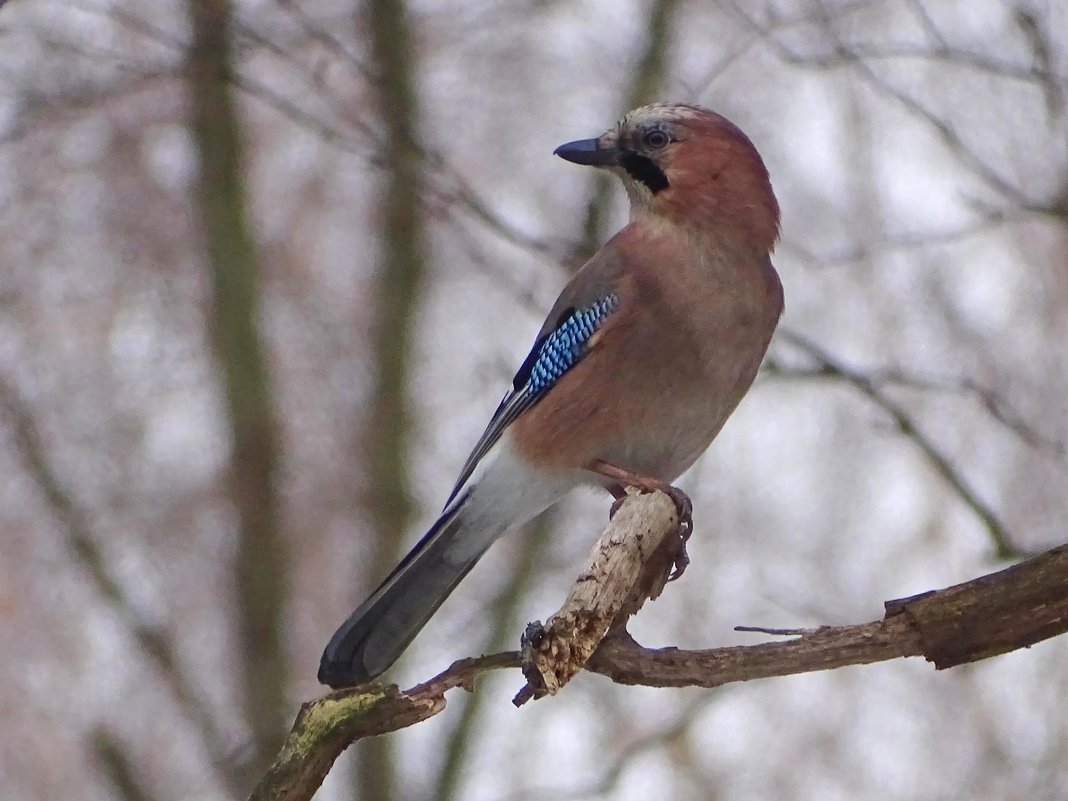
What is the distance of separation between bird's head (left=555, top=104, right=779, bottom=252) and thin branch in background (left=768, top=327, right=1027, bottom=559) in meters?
0.76

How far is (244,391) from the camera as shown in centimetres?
575

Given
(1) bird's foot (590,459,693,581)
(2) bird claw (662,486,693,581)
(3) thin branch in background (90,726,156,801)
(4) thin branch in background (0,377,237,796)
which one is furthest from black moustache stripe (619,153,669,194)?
(4) thin branch in background (0,377,237,796)

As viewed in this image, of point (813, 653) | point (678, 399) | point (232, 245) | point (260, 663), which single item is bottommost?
point (813, 653)

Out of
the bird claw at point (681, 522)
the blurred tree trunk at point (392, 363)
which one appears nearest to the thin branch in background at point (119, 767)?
the blurred tree trunk at point (392, 363)

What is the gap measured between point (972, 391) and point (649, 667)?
2.13 metres

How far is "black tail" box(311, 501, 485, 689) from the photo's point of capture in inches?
119

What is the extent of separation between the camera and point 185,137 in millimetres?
5820

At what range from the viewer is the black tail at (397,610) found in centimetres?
303

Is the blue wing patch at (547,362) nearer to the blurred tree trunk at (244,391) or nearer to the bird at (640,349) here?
the bird at (640,349)

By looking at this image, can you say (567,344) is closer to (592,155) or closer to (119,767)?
(592,155)

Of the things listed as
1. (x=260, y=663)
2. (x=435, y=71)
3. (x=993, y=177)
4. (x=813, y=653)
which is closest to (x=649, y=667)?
(x=813, y=653)

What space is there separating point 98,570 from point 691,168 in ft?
11.1

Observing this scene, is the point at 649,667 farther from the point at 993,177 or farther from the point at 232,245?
the point at 232,245

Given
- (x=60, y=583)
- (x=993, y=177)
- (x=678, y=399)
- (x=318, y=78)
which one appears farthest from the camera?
(x=60, y=583)
